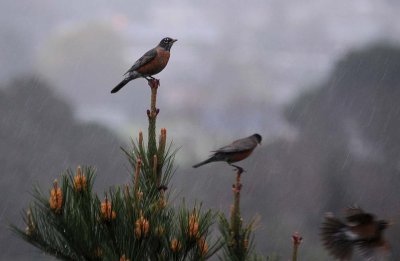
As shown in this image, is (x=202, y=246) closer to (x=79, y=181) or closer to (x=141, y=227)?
(x=141, y=227)

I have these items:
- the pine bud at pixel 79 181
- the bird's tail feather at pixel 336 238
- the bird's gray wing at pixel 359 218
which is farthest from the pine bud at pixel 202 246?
the bird's gray wing at pixel 359 218

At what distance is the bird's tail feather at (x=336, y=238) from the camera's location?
6.03 feet

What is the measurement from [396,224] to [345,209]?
0.28 metres

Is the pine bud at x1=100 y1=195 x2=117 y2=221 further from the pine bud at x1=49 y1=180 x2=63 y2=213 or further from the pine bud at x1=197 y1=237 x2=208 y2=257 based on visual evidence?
the pine bud at x1=197 y1=237 x2=208 y2=257

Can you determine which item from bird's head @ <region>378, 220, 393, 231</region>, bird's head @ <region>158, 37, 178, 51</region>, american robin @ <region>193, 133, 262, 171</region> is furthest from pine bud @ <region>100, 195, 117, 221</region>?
bird's head @ <region>158, 37, 178, 51</region>

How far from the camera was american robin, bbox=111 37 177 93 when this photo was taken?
6.57m

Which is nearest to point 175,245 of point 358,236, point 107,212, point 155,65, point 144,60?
point 107,212

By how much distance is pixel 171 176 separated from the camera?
3785 mm

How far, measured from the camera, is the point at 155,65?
6555 millimetres

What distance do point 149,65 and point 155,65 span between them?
0.08 metres

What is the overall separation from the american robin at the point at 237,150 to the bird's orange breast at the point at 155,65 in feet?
8.29

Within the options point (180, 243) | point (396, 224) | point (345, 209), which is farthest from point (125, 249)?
point (396, 224)

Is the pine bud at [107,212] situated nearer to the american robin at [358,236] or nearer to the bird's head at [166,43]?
the american robin at [358,236]

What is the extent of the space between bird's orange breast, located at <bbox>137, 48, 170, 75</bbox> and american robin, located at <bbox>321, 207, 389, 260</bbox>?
193 inches
